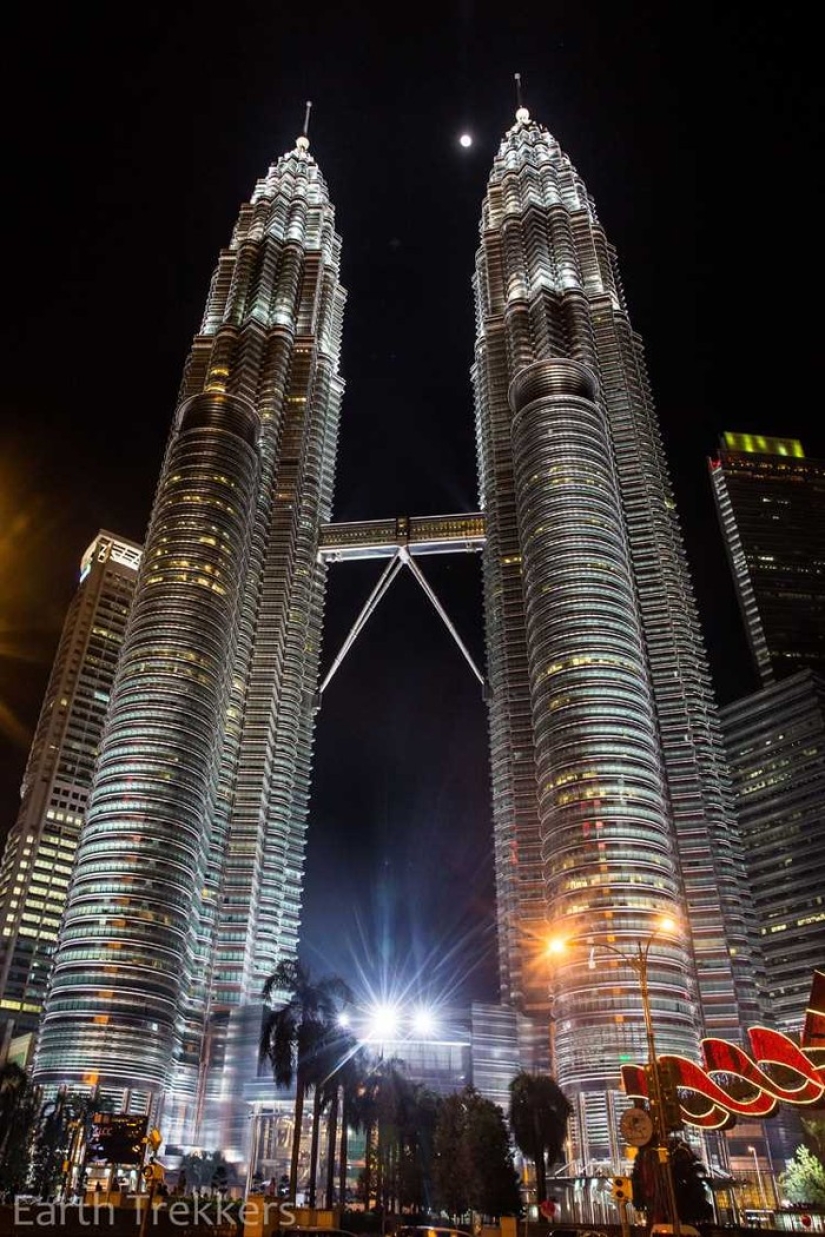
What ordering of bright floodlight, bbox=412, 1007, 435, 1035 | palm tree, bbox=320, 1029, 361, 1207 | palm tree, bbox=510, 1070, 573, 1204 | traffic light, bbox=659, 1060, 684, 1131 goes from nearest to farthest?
traffic light, bbox=659, 1060, 684, 1131
palm tree, bbox=320, 1029, 361, 1207
palm tree, bbox=510, 1070, 573, 1204
bright floodlight, bbox=412, 1007, 435, 1035

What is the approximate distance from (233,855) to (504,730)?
58740mm

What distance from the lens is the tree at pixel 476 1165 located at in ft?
228

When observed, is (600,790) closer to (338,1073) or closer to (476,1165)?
(338,1073)

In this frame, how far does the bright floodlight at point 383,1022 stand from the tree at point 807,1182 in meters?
70.8

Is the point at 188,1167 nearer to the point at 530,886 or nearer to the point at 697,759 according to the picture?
the point at 530,886

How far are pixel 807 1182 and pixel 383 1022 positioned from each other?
78.3 meters

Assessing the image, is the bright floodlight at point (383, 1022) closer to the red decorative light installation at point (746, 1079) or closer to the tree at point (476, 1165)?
the tree at point (476, 1165)

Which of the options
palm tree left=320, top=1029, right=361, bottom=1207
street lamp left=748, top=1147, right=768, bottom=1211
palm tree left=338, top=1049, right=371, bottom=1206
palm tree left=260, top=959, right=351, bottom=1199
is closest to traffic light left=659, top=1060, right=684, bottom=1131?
palm tree left=260, top=959, right=351, bottom=1199

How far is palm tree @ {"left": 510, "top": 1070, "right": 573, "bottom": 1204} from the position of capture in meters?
93.4

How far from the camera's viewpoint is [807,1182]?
3693 inches

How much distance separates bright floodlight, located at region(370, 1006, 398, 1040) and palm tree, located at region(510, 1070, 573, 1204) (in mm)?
61748

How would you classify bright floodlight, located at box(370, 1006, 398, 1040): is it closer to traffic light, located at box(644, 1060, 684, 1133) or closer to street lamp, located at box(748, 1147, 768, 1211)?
street lamp, located at box(748, 1147, 768, 1211)

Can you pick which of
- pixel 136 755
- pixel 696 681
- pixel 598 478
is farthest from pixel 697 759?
pixel 136 755

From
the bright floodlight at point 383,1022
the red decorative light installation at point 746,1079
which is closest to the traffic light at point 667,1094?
the red decorative light installation at point 746,1079
